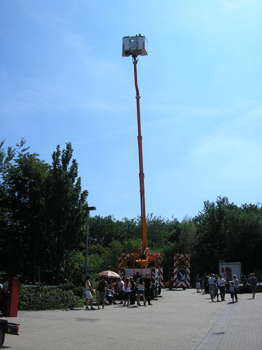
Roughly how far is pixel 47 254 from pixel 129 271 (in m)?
11.8

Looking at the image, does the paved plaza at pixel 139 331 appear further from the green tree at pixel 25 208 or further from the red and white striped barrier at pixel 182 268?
the green tree at pixel 25 208

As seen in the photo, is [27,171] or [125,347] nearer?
[125,347]

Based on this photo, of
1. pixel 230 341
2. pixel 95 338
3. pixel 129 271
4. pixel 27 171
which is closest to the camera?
pixel 230 341

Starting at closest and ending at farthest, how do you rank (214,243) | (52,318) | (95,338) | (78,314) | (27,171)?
(95,338) → (52,318) → (78,314) → (27,171) → (214,243)

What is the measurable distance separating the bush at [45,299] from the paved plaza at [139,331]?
242 centimetres

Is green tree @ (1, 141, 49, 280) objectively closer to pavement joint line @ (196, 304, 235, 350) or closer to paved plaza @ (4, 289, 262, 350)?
paved plaza @ (4, 289, 262, 350)

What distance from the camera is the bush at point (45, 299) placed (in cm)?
1718

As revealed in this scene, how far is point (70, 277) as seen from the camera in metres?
30.9

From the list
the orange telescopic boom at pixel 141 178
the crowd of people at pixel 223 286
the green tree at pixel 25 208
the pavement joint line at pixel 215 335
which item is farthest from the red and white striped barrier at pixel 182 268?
the pavement joint line at pixel 215 335

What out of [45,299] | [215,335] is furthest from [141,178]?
[215,335]

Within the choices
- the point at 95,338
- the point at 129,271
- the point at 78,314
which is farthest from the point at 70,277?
the point at 95,338

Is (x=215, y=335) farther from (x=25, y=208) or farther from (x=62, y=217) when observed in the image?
(x=25, y=208)

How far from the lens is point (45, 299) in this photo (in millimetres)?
17750

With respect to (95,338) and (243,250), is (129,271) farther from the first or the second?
(243,250)
